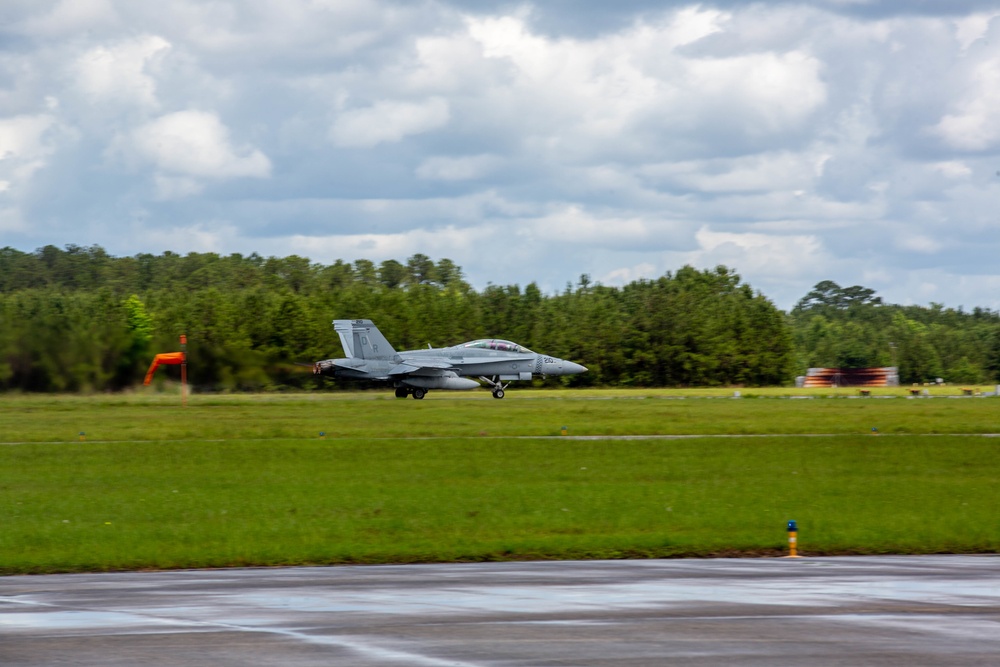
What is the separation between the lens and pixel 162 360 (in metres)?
45.4

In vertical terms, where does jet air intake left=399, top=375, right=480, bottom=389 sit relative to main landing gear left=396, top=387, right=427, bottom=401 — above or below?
above

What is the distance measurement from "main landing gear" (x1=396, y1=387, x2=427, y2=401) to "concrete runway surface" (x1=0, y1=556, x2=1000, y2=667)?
132 feet

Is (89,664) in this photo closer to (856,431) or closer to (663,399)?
(856,431)

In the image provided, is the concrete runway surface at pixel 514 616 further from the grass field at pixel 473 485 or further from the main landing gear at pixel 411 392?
the main landing gear at pixel 411 392

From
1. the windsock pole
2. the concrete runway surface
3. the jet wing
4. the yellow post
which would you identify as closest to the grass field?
the yellow post

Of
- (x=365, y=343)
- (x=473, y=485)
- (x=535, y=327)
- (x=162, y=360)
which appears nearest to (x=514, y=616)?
(x=473, y=485)

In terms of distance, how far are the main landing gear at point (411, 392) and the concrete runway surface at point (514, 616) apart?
40209mm

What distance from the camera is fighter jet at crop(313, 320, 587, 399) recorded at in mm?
53875

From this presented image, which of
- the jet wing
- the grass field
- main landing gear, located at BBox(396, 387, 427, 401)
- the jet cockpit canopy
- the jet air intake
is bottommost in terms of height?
the grass field

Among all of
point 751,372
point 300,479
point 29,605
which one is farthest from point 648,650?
point 751,372

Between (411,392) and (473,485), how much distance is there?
31727 mm

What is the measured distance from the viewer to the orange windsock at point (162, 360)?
45281 mm

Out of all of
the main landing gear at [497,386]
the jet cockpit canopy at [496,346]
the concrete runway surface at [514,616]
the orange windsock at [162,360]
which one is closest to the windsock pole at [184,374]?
the orange windsock at [162,360]

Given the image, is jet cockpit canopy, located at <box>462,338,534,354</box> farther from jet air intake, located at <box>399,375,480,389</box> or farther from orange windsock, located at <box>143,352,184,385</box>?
orange windsock, located at <box>143,352,184,385</box>
